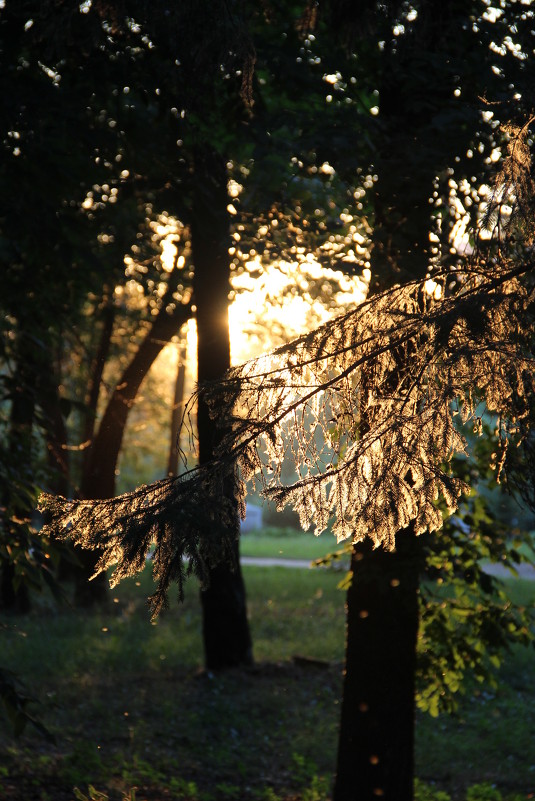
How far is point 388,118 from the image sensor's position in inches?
303

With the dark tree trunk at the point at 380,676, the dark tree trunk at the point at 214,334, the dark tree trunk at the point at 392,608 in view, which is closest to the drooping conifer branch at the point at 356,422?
the dark tree trunk at the point at 392,608

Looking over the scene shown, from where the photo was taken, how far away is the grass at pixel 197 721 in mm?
8492

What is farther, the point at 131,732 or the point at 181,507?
the point at 131,732

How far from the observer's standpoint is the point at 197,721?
418 inches

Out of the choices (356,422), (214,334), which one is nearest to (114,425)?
(214,334)

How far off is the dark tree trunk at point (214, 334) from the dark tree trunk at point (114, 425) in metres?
1.44

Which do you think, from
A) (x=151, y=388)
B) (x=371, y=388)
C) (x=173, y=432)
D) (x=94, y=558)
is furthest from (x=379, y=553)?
(x=151, y=388)

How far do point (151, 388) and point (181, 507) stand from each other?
21.9 meters

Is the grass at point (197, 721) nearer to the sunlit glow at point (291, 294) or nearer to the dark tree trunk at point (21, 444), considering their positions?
the dark tree trunk at point (21, 444)

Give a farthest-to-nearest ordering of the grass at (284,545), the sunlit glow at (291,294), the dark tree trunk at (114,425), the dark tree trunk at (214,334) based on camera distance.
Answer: the grass at (284,545)
the dark tree trunk at (114,425)
the sunlit glow at (291,294)
the dark tree trunk at (214,334)

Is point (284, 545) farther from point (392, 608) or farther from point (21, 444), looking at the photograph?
point (392, 608)

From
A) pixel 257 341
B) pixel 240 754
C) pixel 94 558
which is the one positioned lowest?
pixel 240 754

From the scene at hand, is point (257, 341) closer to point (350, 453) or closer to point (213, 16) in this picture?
point (213, 16)

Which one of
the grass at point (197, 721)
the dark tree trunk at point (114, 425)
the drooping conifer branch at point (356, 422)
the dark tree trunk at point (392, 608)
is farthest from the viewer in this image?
the dark tree trunk at point (114, 425)
